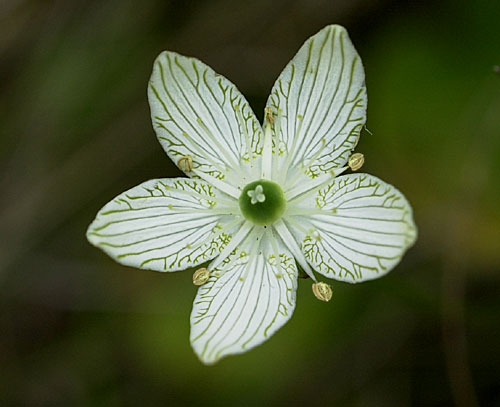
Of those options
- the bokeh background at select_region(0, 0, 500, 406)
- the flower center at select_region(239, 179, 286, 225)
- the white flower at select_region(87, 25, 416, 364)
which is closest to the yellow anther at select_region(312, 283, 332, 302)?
the white flower at select_region(87, 25, 416, 364)

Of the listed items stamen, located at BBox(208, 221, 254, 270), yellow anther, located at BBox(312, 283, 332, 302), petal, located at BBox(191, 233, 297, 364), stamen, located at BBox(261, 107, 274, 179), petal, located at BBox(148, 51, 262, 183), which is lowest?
yellow anther, located at BBox(312, 283, 332, 302)

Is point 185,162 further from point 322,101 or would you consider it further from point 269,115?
point 322,101

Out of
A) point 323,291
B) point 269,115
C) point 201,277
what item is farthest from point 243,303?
point 269,115

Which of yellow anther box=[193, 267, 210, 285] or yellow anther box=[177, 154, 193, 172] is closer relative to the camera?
yellow anther box=[193, 267, 210, 285]

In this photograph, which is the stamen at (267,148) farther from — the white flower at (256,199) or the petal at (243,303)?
the petal at (243,303)

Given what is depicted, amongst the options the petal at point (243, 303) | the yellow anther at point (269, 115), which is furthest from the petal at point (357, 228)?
the yellow anther at point (269, 115)

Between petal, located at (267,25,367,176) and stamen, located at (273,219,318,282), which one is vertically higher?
petal, located at (267,25,367,176)

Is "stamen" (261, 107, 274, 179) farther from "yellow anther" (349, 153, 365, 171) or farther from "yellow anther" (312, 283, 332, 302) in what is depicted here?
"yellow anther" (312, 283, 332, 302)
